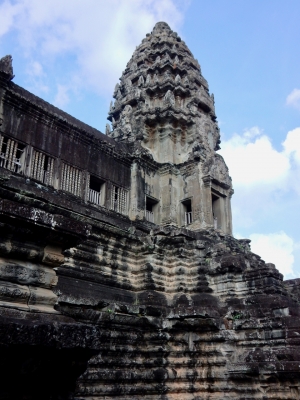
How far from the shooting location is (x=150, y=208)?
16.7 meters

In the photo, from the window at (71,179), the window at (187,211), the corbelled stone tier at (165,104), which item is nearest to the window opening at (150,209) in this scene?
the window at (187,211)

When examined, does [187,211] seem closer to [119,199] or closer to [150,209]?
[150,209]

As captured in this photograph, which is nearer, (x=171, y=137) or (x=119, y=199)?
(x=119, y=199)

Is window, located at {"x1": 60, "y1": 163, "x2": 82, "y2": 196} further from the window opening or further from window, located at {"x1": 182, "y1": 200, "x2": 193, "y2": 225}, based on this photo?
window, located at {"x1": 182, "y1": 200, "x2": 193, "y2": 225}

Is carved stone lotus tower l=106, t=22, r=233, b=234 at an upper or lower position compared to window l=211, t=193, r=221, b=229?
upper

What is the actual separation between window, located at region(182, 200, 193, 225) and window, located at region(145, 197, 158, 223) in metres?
1.27

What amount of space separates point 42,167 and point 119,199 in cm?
348

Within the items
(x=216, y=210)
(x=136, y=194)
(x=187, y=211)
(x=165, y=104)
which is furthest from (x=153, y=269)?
(x=165, y=104)

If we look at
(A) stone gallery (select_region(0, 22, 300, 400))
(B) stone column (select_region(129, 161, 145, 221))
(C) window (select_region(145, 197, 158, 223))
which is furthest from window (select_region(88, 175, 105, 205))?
(C) window (select_region(145, 197, 158, 223))

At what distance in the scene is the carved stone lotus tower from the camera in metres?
16.3

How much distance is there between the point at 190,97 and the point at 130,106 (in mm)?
2936

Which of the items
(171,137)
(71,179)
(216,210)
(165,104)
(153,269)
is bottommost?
(153,269)

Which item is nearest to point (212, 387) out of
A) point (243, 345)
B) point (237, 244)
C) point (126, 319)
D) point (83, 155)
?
point (243, 345)

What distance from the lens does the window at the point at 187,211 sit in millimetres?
16580
